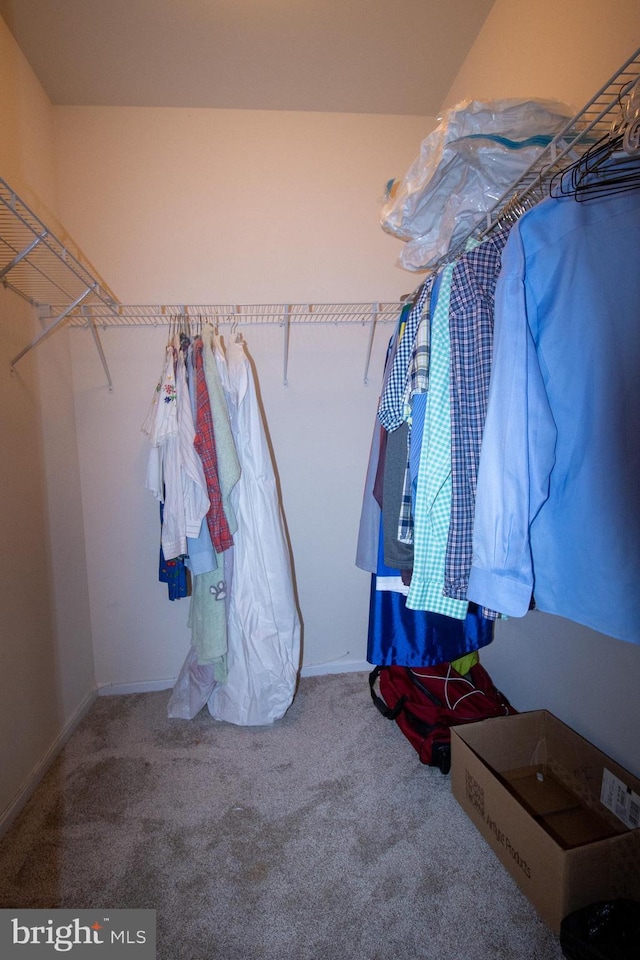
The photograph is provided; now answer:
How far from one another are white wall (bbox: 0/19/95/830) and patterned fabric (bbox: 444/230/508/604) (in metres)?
1.46

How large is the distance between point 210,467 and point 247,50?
1.69 meters

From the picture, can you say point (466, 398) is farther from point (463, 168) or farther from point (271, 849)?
point (271, 849)

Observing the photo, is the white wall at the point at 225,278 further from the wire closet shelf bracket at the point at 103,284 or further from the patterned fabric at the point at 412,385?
the patterned fabric at the point at 412,385

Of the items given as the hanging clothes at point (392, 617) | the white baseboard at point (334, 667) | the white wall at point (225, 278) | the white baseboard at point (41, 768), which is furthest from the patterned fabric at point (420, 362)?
the white baseboard at point (41, 768)

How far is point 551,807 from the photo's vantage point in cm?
131

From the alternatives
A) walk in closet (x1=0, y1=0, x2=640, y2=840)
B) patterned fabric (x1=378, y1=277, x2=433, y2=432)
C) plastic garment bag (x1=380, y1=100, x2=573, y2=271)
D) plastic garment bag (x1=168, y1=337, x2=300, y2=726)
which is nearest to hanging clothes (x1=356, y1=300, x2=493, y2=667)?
patterned fabric (x1=378, y1=277, x2=433, y2=432)

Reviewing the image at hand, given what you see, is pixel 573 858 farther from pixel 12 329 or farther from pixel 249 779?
pixel 12 329

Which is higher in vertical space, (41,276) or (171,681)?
(41,276)

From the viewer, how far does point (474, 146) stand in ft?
3.25

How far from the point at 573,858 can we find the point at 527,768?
57cm

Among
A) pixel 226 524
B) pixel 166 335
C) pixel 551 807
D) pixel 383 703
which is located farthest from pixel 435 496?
pixel 166 335

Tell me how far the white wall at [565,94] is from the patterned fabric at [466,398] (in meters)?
0.68

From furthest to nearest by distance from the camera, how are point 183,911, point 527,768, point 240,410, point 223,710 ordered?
point 223,710, point 240,410, point 527,768, point 183,911

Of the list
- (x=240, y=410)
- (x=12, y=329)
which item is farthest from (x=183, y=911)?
(x=12, y=329)
